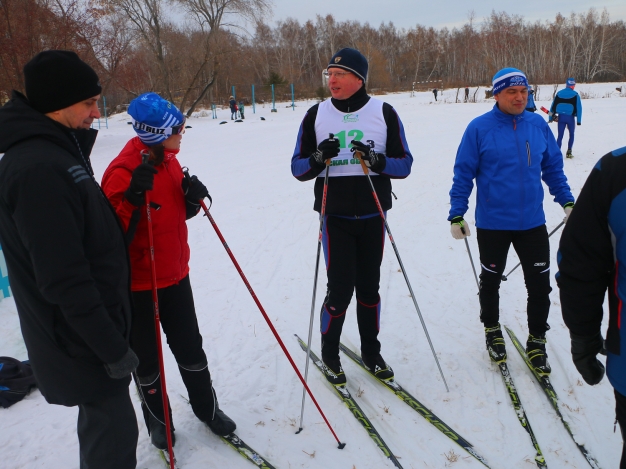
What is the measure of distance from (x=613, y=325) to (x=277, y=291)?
346 centimetres

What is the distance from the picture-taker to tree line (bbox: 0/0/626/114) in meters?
16.8

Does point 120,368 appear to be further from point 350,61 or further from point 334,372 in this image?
point 350,61

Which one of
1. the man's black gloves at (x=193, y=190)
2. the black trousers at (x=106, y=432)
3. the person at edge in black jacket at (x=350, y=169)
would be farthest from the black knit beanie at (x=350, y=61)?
the black trousers at (x=106, y=432)

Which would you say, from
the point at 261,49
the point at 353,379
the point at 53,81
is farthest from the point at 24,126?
the point at 261,49

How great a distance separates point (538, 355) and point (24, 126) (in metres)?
3.20

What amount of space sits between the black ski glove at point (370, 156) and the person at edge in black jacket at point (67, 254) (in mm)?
1443

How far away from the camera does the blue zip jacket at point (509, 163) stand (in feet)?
9.96

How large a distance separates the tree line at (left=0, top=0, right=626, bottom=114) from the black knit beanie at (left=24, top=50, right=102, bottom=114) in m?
16.5

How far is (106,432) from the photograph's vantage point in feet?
5.97

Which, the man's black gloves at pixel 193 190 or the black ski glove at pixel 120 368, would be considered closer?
the black ski glove at pixel 120 368

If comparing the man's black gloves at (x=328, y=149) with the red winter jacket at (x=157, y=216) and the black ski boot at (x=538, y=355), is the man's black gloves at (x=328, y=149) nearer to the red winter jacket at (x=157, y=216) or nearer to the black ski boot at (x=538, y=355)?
the red winter jacket at (x=157, y=216)

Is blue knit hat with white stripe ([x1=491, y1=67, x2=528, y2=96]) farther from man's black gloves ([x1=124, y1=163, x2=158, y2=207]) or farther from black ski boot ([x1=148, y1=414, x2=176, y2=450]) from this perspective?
black ski boot ([x1=148, y1=414, x2=176, y2=450])

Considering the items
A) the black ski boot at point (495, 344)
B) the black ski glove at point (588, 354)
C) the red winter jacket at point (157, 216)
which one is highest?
the red winter jacket at point (157, 216)

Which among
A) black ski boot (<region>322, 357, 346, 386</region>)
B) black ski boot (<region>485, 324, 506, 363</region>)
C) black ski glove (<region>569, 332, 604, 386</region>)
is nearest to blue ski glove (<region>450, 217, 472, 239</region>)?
black ski boot (<region>485, 324, 506, 363</region>)
